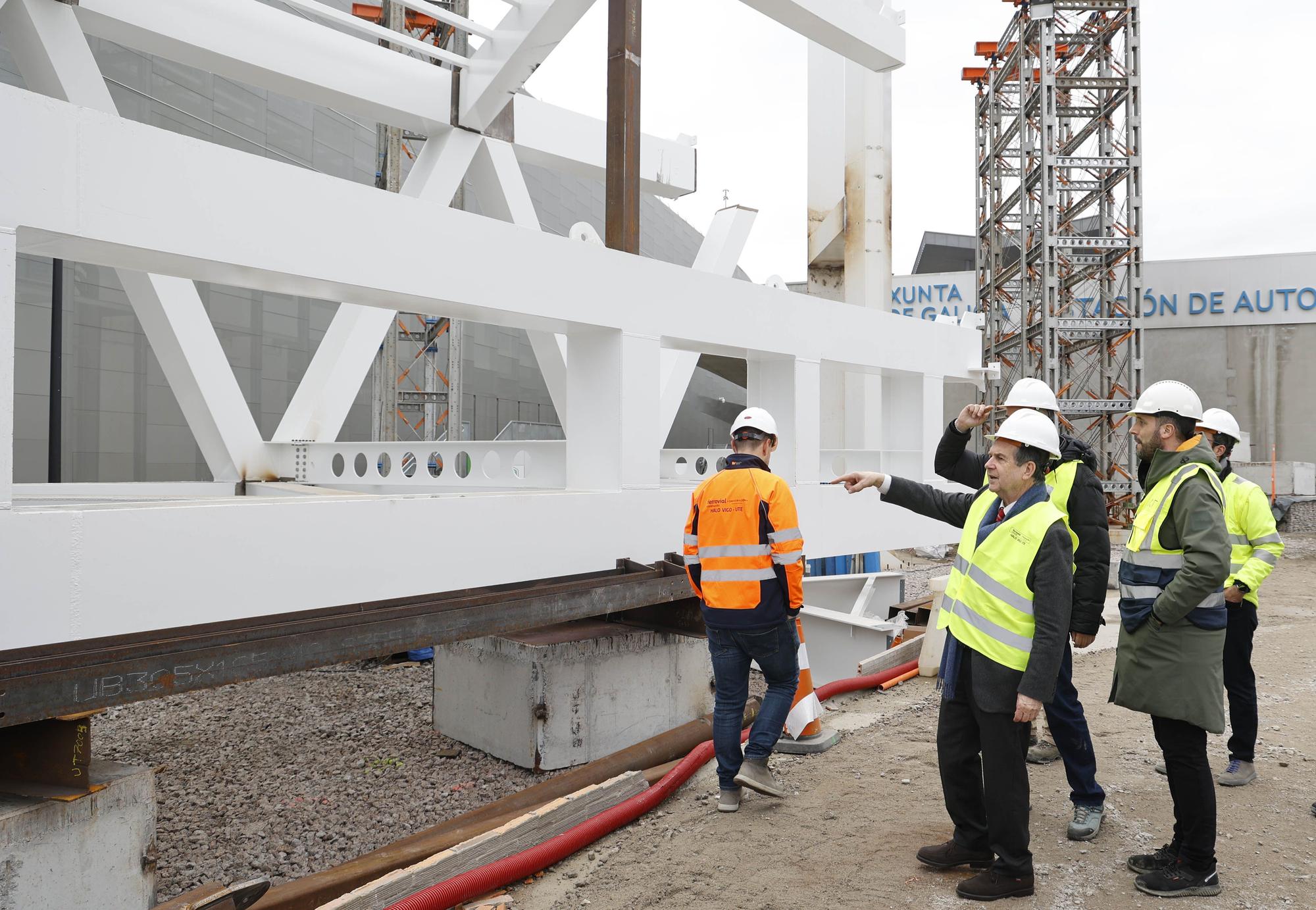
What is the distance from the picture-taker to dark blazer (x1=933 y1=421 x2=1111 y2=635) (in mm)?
4062

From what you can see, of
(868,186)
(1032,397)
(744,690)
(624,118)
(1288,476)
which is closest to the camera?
(1032,397)

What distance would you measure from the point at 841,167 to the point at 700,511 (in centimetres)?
1310

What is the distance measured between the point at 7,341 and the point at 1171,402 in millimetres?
5048

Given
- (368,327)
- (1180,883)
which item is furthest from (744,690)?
(368,327)

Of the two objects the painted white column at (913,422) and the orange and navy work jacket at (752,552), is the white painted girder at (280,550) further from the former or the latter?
the painted white column at (913,422)

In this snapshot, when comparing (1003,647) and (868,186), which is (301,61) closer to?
(1003,647)

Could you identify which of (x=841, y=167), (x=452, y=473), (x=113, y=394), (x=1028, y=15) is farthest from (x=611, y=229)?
(x=1028, y=15)

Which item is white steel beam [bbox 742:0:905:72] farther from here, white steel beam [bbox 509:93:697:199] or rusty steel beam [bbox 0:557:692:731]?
rusty steel beam [bbox 0:557:692:731]

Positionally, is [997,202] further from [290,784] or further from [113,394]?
[290,784]

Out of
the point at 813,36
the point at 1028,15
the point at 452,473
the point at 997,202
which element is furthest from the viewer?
the point at 997,202

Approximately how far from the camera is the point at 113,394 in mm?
10883

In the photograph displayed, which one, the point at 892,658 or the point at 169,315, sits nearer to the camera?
the point at 169,315

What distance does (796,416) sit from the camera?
8109mm

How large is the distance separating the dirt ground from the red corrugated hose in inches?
2.6
